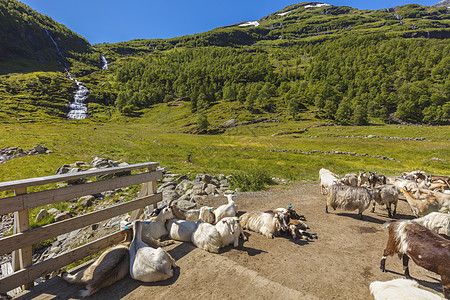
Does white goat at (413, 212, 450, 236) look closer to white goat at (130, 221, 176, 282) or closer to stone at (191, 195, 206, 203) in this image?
white goat at (130, 221, 176, 282)

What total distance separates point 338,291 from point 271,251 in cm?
224

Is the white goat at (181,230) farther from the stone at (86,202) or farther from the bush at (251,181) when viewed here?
the stone at (86,202)

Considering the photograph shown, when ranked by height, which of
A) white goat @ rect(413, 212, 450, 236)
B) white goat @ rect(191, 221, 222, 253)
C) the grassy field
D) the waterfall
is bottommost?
the grassy field

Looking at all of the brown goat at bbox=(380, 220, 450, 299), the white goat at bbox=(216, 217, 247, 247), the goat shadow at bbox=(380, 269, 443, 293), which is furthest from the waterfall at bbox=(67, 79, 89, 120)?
the goat shadow at bbox=(380, 269, 443, 293)

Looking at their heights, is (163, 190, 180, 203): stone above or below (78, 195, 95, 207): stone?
above

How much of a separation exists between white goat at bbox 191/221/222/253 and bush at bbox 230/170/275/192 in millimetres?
8754

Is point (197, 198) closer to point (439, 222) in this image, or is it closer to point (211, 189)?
point (211, 189)

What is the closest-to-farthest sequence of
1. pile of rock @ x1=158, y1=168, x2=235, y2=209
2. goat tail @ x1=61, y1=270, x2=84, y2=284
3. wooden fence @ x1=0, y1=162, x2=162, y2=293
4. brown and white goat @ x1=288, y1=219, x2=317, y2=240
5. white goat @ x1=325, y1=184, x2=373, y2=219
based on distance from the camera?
wooden fence @ x1=0, y1=162, x2=162, y2=293 → goat tail @ x1=61, y1=270, x2=84, y2=284 → brown and white goat @ x1=288, y1=219, x2=317, y2=240 → white goat @ x1=325, y1=184, x2=373, y2=219 → pile of rock @ x1=158, y1=168, x2=235, y2=209

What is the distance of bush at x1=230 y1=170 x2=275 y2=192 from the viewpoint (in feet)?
51.6

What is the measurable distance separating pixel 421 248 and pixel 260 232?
4933 millimetres

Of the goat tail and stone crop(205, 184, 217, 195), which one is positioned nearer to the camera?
the goat tail

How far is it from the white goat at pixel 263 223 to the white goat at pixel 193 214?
1.55 m

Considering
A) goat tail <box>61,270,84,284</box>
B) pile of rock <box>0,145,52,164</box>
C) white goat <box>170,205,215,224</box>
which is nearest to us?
goat tail <box>61,270,84,284</box>

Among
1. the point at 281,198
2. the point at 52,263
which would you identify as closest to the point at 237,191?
the point at 281,198
